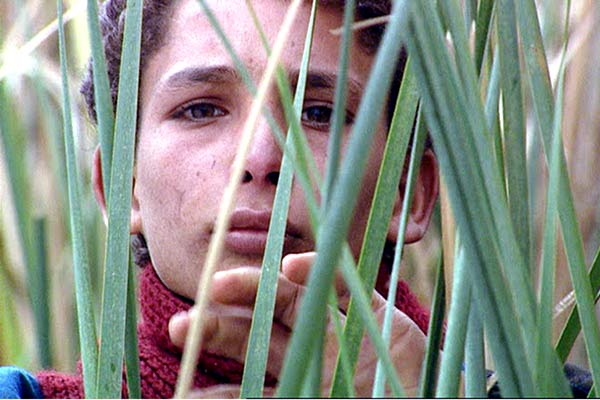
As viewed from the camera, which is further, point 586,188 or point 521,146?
point 586,188

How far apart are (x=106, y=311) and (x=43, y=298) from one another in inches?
26.8

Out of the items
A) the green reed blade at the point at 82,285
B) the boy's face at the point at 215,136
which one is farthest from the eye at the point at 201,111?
the green reed blade at the point at 82,285

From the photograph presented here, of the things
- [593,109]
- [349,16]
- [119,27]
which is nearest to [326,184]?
[349,16]

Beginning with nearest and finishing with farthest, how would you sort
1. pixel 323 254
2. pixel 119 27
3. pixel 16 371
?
pixel 323 254
pixel 16 371
pixel 119 27

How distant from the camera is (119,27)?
0.96 metres

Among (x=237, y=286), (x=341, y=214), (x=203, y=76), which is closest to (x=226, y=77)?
(x=203, y=76)

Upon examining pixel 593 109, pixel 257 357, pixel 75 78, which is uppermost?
pixel 75 78

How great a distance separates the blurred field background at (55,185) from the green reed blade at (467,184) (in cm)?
65

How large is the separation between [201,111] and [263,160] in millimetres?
124

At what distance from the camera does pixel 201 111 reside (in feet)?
2.61

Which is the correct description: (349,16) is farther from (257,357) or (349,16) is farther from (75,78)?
(75,78)

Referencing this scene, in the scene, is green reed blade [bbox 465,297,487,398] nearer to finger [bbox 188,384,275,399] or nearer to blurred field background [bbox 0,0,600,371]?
finger [bbox 188,384,275,399]

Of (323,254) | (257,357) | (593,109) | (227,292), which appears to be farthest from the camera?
(593,109)

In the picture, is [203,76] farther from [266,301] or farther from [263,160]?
[266,301]
